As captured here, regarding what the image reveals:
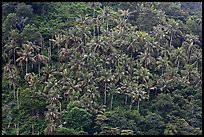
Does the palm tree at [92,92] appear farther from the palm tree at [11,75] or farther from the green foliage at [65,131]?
the palm tree at [11,75]

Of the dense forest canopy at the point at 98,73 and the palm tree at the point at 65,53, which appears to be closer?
the dense forest canopy at the point at 98,73

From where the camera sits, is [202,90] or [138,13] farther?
[138,13]

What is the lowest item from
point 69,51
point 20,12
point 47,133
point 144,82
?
point 47,133

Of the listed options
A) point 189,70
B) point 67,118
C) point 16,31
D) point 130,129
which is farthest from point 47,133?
point 189,70

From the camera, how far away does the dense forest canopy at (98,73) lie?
39.2m

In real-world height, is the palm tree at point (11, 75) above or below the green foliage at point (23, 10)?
below

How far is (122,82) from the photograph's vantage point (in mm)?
43062

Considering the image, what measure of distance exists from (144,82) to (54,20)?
16.1 metres

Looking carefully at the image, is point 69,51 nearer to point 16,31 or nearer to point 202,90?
point 16,31

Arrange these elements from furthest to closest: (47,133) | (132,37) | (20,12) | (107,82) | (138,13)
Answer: (138,13) → (20,12) → (132,37) → (107,82) → (47,133)

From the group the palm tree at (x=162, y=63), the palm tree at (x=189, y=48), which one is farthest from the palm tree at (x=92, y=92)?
the palm tree at (x=189, y=48)

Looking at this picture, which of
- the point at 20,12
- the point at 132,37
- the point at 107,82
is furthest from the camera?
the point at 20,12

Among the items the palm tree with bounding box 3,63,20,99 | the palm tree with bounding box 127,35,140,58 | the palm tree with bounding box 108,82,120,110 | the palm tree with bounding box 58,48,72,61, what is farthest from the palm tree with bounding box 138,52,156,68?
the palm tree with bounding box 3,63,20,99

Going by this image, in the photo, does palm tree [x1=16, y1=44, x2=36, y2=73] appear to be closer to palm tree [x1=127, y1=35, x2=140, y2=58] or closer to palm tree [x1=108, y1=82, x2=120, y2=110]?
palm tree [x1=108, y1=82, x2=120, y2=110]
